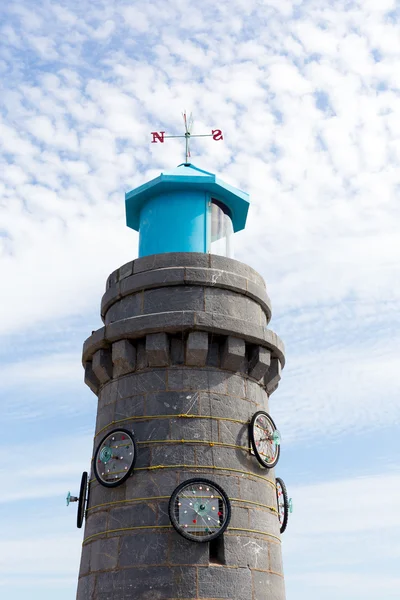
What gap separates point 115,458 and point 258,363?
167 inches

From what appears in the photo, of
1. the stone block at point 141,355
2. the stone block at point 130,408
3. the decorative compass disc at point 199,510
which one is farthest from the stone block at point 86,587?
the stone block at point 141,355

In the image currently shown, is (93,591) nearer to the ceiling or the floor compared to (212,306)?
nearer to the floor

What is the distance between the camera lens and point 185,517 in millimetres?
14289

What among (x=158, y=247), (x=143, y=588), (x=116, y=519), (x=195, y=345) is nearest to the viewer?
(x=143, y=588)

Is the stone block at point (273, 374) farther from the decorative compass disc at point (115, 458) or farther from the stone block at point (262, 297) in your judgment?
the decorative compass disc at point (115, 458)

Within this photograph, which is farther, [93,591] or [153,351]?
[153,351]

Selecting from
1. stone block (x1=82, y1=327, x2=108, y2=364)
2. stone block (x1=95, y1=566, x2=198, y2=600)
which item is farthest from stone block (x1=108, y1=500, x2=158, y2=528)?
stone block (x1=82, y1=327, x2=108, y2=364)

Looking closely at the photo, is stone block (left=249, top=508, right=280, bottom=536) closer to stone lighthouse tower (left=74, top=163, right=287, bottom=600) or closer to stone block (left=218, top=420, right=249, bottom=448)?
stone lighthouse tower (left=74, top=163, right=287, bottom=600)

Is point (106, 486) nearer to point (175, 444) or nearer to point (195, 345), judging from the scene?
point (175, 444)

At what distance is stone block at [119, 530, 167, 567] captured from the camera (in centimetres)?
1403

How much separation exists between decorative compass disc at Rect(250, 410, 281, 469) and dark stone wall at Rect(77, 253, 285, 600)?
21 cm

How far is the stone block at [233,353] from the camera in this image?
16188 mm

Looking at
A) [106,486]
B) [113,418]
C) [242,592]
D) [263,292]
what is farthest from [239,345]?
[242,592]

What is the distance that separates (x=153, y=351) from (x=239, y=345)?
7.04 ft
